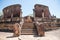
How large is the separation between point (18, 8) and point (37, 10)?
335 centimetres

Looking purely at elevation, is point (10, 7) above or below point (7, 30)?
above

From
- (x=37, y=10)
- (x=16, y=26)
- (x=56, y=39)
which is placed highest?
(x=37, y=10)

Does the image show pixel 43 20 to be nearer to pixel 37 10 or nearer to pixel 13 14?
pixel 37 10

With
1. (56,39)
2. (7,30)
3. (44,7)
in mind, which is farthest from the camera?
(44,7)

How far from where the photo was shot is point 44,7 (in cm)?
2236

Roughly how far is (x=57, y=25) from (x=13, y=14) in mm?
9258

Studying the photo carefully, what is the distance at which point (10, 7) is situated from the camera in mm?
22859

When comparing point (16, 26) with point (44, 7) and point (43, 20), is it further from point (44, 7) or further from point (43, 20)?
point (44, 7)

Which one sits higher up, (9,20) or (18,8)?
(18,8)

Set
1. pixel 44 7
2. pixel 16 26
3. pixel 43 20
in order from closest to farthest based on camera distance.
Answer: pixel 16 26
pixel 43 20
pixel 44 7

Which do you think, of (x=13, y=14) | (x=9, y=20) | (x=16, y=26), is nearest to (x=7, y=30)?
(x=16, y=26)

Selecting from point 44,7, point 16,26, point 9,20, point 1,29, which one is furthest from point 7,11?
point 16,26

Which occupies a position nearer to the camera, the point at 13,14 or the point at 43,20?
the point at 43,20

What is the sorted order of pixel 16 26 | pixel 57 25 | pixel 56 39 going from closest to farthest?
pixel 56 39 < pixel 16 26 < pixel 57 25
